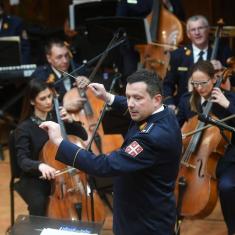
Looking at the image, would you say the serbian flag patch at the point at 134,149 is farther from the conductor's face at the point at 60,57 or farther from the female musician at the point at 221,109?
the conductor's face at the point at 60,57

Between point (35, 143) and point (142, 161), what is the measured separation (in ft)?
4.64

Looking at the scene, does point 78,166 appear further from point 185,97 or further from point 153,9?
point 153,9

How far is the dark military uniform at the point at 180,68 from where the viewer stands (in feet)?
14.9

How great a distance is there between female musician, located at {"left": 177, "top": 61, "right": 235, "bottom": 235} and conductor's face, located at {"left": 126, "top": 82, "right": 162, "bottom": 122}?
1104 mm

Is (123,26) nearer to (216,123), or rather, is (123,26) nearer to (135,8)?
(135,8)

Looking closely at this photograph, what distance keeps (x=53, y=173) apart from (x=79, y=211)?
300 millimetres

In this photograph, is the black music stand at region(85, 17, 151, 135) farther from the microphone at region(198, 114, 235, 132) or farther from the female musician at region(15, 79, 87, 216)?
the microphone at region(198, 114, 235, 132)

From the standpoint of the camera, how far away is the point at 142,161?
221 cm

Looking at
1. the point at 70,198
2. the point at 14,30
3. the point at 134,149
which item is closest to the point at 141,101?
the point at 134,149

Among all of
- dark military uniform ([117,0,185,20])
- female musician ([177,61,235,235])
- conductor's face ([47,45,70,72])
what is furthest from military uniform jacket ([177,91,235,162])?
dark military uniform ([117,0,185,20])

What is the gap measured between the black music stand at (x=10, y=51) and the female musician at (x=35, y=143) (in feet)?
5.12

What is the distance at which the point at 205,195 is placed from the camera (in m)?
3.32

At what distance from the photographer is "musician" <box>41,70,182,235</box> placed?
221cm

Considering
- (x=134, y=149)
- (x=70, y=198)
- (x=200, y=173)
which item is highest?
(x=134, y=149)
